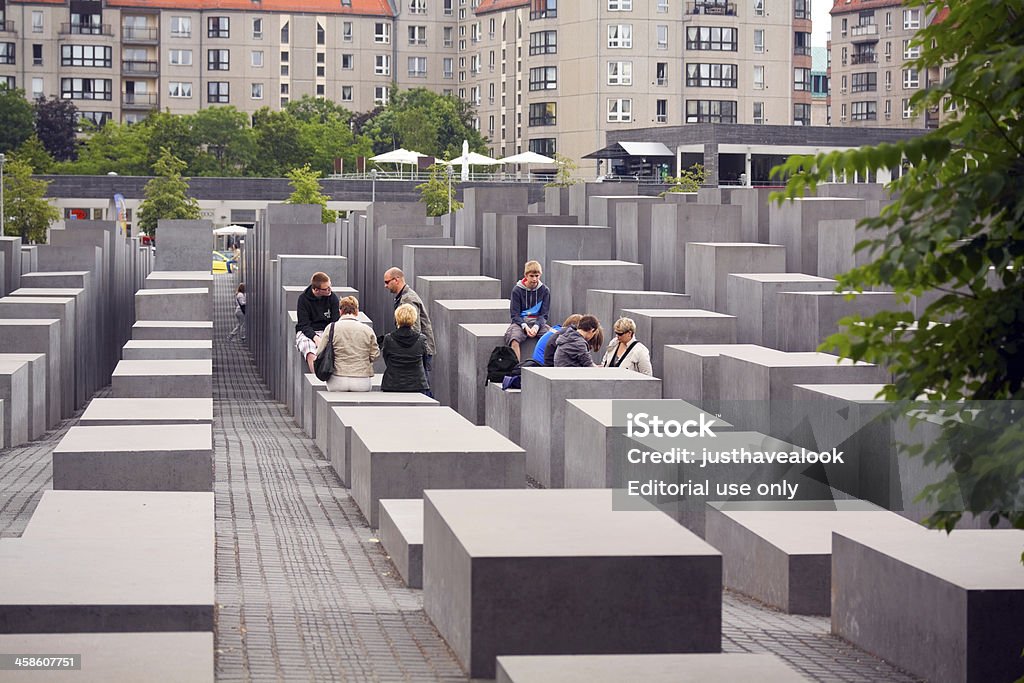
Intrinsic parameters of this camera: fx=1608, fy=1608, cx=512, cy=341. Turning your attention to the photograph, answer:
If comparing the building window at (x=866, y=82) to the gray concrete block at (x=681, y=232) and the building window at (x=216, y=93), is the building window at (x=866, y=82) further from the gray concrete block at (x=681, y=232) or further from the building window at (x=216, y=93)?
the gray concrete block at (x=681, y=232)

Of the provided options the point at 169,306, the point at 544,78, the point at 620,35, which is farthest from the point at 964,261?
the point at 544,78

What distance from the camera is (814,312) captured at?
54.9ft

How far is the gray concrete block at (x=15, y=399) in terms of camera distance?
58.9ft

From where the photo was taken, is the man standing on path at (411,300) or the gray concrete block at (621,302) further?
the gray concrete block at (621,302)

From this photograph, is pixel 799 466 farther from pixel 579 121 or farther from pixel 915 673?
pixel 579 121

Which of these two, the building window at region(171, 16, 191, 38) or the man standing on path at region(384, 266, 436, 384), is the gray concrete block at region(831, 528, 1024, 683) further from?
the building window at region(171, 16, 191, 38)

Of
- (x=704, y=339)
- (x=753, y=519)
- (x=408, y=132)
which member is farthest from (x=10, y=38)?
(x=753, y=519)

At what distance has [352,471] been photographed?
42.5 feet

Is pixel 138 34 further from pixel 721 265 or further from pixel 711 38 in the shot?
pixel 721 265

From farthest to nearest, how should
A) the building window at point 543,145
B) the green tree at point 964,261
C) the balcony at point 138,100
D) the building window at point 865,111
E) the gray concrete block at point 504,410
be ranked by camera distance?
1. the building window at point 865,111
2. the balcony at point 138,100
3. the building window at point 543,145
4. the gray concrete block at point 504,410
5. the green tree at point 964,261

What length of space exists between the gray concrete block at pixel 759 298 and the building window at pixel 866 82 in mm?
120618

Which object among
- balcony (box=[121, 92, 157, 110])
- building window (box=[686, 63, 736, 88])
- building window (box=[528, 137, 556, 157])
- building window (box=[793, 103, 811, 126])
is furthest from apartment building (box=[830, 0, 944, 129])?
balcony (box=[121, 92, 157, 110])

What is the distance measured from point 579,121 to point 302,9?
101 ft

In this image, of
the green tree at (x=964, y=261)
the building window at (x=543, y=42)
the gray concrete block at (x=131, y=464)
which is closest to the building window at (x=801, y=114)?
the building window at (x=543, y=42)
